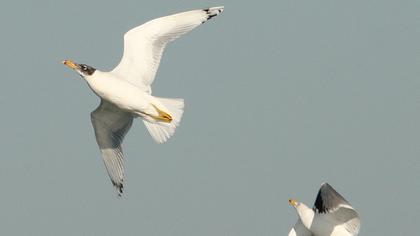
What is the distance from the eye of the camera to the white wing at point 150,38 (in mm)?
20406

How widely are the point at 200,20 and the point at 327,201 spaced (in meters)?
3.60

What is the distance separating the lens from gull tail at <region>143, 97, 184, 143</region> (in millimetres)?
19625

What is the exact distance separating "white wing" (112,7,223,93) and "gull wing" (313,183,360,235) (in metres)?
3.31

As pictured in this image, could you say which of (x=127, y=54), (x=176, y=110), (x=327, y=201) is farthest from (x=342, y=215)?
(x=127, y=54)

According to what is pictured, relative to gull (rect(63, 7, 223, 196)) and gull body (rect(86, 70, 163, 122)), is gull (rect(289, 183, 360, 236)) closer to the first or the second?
gull (rect(63, 7, 223, 196))

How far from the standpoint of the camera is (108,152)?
2088cm

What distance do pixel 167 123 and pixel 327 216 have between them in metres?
2.86

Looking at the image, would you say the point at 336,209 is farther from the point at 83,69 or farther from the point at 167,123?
the point at 83,69

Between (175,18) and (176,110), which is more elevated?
(175,18)

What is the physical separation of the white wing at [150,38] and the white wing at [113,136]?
2.44 feet

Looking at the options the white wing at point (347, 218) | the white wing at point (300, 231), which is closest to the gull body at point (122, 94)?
the white wing at point (300, 231)

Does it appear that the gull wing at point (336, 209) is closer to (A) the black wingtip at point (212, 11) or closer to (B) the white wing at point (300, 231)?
(B) the white wing at point (300, 231)

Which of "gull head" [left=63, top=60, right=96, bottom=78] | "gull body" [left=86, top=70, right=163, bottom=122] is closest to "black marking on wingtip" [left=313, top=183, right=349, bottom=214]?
"gull body" [left=86, top=70, right=163, bottom=122]

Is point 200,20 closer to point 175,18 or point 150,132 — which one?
point 175,18
